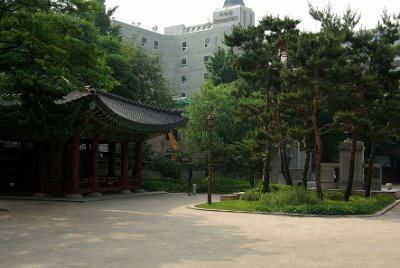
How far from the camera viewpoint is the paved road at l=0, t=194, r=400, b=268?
9336 millimetres

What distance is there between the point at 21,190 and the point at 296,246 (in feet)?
61.3

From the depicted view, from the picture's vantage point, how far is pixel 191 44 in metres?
75.4

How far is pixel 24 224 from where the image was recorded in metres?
14.5

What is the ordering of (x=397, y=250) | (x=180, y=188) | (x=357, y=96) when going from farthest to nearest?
(x=180, y=188) → (x=357, y=96) → (x=397, y=250)

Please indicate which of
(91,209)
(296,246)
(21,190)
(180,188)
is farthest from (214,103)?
(296,246)

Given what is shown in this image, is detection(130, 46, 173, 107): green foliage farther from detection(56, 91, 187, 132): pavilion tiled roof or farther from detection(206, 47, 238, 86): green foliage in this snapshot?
detection(206, 47, 238, 86): green foliage

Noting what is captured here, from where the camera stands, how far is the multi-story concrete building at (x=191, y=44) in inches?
2889

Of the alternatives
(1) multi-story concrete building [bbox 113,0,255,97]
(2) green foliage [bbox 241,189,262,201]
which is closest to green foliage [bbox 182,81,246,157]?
(2) green foliage [bbox 241,189,262,201]

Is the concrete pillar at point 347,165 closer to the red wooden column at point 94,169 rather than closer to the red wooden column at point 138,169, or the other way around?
the red wooden column at point 138,169

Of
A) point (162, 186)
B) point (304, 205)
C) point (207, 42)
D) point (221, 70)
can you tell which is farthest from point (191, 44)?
Result: point (304, 205)

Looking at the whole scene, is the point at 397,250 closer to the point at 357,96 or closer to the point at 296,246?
the point at 296,246

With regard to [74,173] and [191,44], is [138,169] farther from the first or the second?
[191,44]

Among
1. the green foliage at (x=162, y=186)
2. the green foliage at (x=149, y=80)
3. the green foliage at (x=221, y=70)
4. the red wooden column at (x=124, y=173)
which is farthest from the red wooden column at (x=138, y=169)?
the green foliage at (x=221, y=70)

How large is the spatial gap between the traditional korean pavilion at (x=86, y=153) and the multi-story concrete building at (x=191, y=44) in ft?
140
